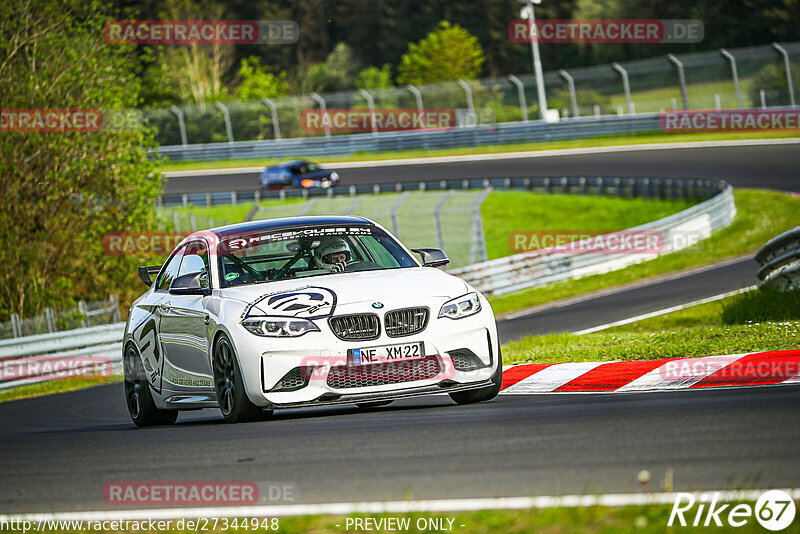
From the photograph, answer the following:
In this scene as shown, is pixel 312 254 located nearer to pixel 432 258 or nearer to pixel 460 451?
pixel 432 258

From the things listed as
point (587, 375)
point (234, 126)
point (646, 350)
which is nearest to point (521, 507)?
point (587, 375)

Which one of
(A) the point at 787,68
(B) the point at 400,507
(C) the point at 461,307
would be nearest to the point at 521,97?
(A) the point at 787,68

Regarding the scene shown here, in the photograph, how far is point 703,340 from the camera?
34.8 ft

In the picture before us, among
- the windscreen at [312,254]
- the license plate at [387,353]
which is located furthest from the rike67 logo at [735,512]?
the windscreen at [312,254]

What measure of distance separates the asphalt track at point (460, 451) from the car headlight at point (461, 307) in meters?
0.66

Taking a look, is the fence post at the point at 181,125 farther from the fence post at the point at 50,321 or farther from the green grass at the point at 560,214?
the fence post at the point at 50,321

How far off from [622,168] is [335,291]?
3284 centimetres

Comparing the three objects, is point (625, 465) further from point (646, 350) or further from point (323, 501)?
point (646, 350)

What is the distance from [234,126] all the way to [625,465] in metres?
55.2

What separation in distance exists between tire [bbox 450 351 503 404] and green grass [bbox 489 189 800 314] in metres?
14.7

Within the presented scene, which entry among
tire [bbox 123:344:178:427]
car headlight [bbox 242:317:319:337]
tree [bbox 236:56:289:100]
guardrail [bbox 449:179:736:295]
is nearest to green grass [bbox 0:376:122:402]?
guardrail [bbox 449:179:736:295]

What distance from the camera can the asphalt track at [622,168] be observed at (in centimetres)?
3497

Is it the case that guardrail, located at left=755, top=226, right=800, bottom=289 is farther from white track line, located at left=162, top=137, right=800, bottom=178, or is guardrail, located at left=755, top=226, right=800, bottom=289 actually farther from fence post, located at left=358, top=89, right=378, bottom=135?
fence post, located at left=358, top=89, right=378, bottom=135

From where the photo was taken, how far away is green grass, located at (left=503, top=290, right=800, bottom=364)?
986 cm
